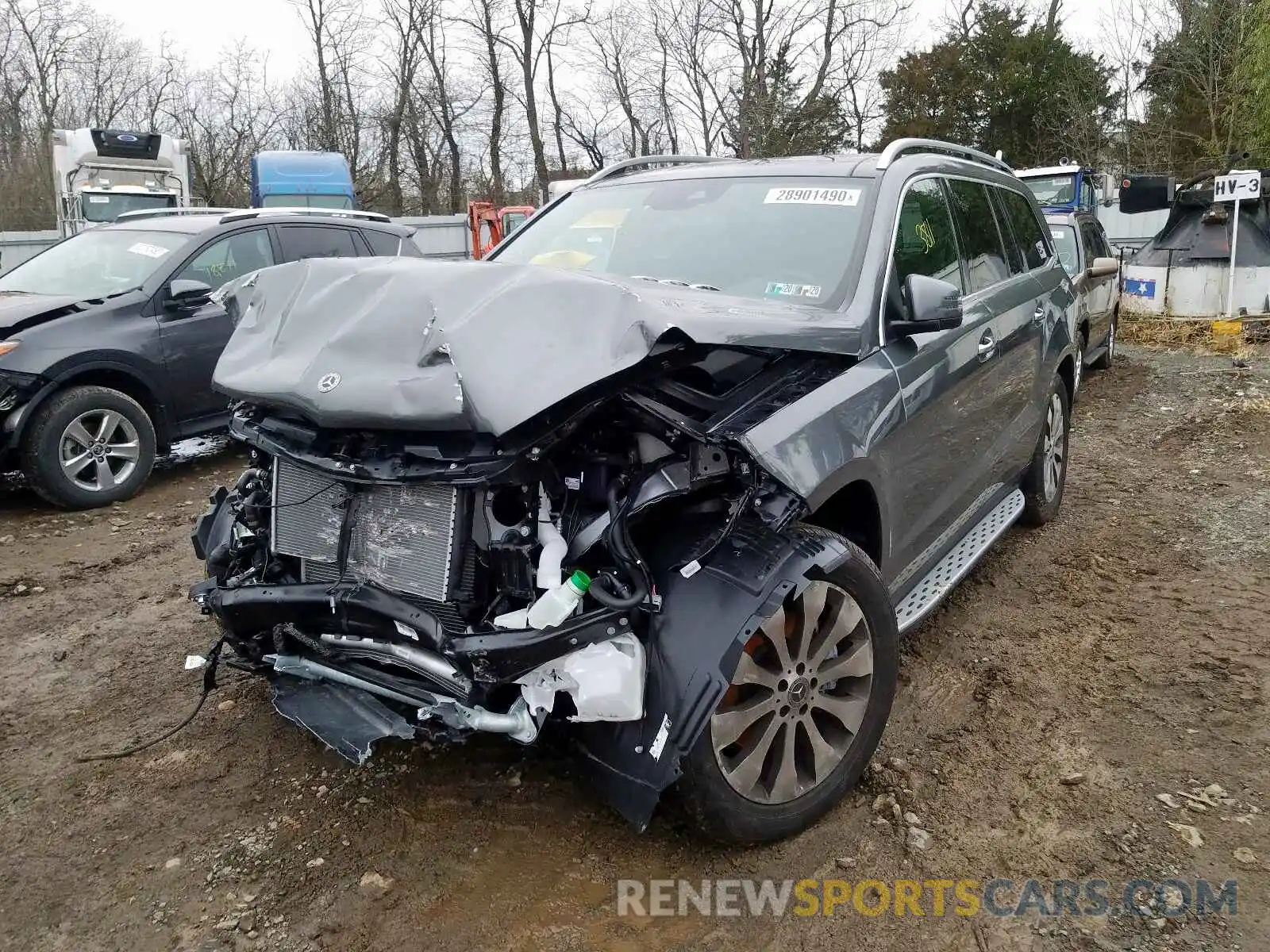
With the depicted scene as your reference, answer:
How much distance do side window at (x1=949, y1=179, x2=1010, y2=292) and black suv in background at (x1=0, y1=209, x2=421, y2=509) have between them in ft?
15.0

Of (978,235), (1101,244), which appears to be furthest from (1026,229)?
(1101,244)

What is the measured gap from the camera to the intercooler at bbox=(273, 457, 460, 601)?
2.53 metres

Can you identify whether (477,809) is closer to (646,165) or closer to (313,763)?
(313,763)

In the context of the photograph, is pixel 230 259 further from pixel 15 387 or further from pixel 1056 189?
pixel 1056 189

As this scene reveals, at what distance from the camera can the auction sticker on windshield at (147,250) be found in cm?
668

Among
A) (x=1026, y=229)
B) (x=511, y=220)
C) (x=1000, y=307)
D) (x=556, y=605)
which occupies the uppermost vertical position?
(x=511, y=220)

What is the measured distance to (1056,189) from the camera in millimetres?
13422

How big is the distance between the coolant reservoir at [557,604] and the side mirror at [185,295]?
5.06m

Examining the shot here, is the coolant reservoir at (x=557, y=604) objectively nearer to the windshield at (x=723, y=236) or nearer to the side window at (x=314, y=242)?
the windshield at (x=723, y=236)

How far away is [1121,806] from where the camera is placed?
289 centimetres

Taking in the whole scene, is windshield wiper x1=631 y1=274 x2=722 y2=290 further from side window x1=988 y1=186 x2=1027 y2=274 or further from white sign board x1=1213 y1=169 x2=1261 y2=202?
white sign board x1=1213 y1=169 x2=1261 y2=202

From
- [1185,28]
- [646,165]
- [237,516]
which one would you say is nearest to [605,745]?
[237,516]

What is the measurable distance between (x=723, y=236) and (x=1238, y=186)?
12.5 meters

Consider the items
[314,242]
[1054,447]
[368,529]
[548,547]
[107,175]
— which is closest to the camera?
[548,547]
